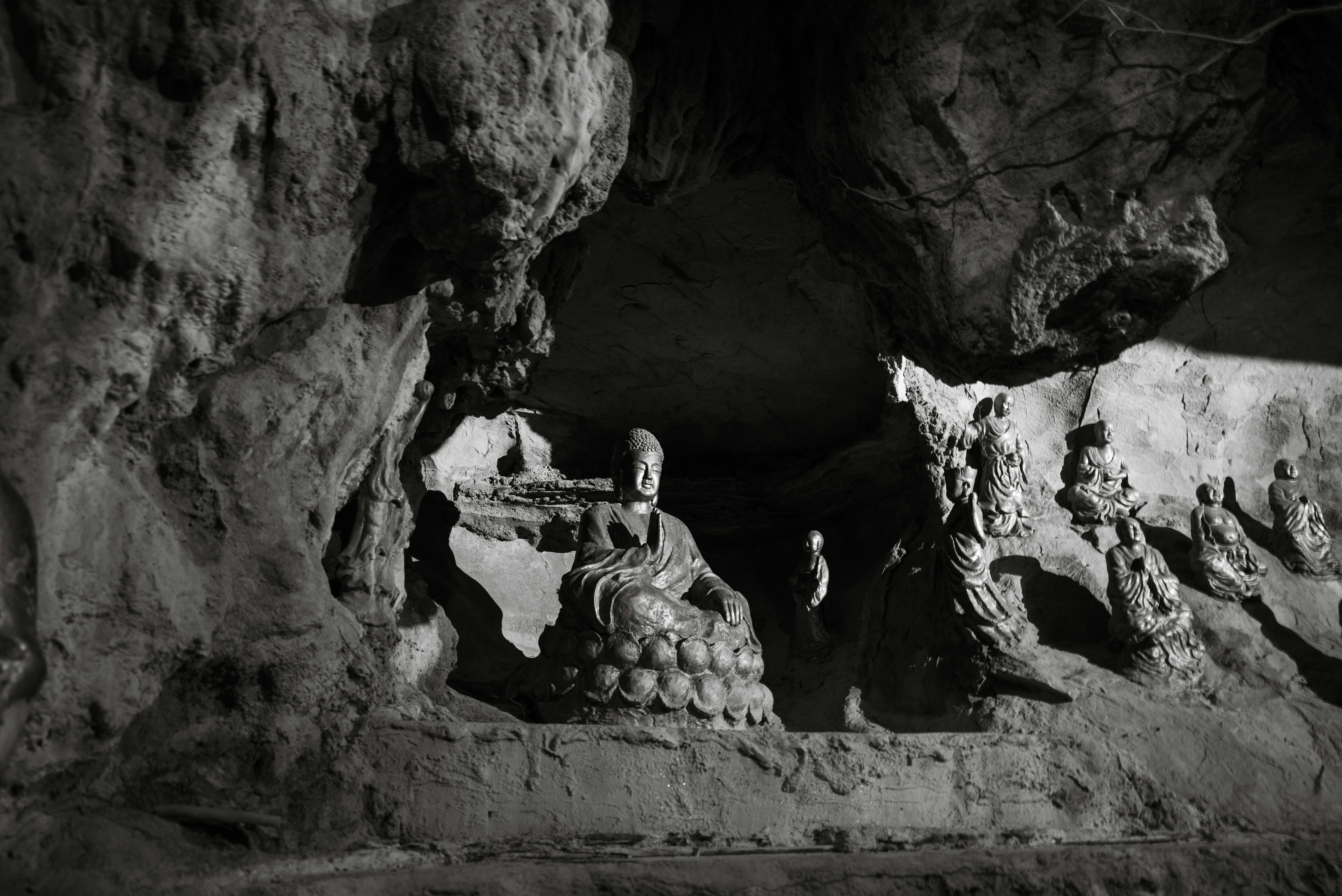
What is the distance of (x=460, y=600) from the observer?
5520 millimetres

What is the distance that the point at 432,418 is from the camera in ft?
14.3

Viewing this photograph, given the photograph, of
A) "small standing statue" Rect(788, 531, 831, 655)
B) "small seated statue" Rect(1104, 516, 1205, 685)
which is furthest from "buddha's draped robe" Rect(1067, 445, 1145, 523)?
"small standing statue" Rect(788, 531, 831, 655)

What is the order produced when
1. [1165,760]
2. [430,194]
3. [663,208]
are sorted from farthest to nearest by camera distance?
[663,208]
[1165,760]
[430,194]

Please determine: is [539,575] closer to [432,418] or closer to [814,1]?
[432,418]

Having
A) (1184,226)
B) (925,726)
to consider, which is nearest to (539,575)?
(925,726)

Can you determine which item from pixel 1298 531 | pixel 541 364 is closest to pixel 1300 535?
pixel 1298 531

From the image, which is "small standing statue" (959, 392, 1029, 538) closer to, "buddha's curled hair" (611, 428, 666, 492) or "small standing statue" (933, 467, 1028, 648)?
"small standing statue" (933, 467, 1028, 648)

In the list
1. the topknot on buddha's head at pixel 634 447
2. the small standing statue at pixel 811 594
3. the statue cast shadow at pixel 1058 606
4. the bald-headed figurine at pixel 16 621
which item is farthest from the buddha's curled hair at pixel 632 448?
the bald-headed figurine at pixel 16 621

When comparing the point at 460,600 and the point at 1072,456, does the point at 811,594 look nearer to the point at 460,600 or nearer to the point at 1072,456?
the point at 1072,456

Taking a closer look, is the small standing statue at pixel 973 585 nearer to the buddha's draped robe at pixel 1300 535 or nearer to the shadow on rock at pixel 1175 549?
the shadow on rock at pixel 1175 549

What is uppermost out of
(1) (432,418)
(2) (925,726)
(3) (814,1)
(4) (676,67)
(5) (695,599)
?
(3) (814,1)

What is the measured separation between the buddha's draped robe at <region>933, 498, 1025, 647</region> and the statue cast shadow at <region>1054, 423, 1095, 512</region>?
0.60 metres

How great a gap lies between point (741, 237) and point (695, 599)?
5.45 ft

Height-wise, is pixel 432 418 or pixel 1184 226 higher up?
pixel 1184 226
